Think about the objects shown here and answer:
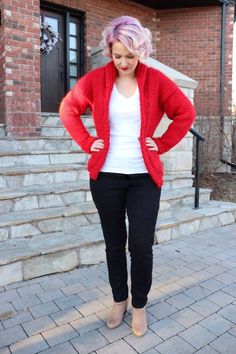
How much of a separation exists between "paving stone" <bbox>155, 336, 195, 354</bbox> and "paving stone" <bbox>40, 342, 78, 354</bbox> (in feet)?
1.54

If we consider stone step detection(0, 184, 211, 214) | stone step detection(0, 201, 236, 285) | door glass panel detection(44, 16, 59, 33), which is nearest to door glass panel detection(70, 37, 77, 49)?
door glass panel detection(44, 16, 59, 33)

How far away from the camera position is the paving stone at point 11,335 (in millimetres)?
1995

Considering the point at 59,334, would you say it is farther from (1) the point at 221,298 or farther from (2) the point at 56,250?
(1) the point at 221,298

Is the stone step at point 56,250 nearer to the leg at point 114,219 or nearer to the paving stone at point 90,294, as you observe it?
the paving stone at point 90,294

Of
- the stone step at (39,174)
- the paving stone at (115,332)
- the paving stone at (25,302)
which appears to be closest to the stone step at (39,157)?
the stone step at (39,174)

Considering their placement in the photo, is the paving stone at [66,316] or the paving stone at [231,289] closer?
the paving stone at [66,316]

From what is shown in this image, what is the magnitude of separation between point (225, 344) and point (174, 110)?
53.2 inches

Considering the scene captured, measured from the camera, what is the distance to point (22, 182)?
3631 mm

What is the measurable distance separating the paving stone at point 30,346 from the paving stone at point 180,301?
3.02 feet

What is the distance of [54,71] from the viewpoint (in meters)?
6.70

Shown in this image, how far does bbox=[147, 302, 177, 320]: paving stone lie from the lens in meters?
2.31

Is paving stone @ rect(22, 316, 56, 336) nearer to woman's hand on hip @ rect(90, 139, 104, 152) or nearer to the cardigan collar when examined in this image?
woman's hand on hip @ rect(90, 139, 104, 152)

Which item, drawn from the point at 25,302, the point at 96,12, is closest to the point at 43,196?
the point at 25,302

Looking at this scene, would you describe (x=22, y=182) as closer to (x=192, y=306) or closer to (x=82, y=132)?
(x=82, y=132)
